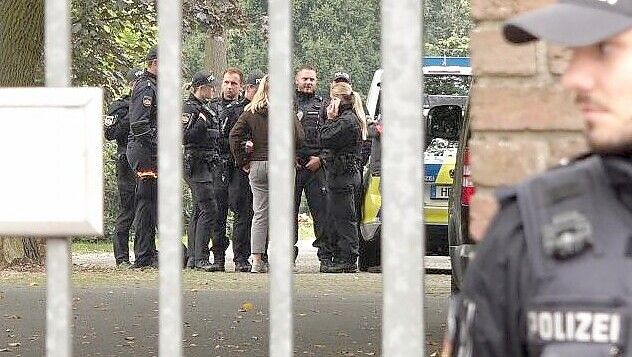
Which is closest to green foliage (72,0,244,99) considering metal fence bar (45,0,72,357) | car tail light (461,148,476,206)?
car tail light (461,148,476,206)

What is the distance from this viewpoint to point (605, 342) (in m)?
1.96

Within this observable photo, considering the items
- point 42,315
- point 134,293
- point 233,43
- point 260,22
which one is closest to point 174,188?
point 42,315

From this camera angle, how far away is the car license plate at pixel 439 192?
42.9 feet

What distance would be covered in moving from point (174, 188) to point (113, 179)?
24790mm

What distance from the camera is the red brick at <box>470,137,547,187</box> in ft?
10.7

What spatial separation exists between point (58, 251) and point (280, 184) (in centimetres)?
52

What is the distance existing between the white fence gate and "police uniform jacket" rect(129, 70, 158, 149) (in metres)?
9.22

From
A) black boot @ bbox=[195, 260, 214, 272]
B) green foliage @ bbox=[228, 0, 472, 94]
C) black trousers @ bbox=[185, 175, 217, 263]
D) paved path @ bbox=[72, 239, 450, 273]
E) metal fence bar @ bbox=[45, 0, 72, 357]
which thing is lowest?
paved path @ bbox=[72, 239, 450, 273]

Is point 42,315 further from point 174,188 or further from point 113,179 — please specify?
point 113,179

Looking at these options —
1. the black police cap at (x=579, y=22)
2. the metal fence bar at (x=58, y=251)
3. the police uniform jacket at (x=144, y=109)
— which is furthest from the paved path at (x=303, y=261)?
the black police cap at (x=579, y=22)

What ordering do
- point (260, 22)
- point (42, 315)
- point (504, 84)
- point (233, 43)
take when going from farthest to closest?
point (233, 43) → point (260, 22) → point (42, 315) → point (504, 84)

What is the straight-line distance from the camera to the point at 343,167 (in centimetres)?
1304

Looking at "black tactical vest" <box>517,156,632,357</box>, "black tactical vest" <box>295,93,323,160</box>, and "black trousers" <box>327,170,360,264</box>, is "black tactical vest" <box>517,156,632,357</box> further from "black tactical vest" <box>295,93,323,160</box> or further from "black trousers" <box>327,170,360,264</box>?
"black trousers" <box>327,170,360,264</box>

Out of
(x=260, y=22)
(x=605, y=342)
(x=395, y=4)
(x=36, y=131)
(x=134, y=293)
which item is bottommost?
(x=134, y=293)
